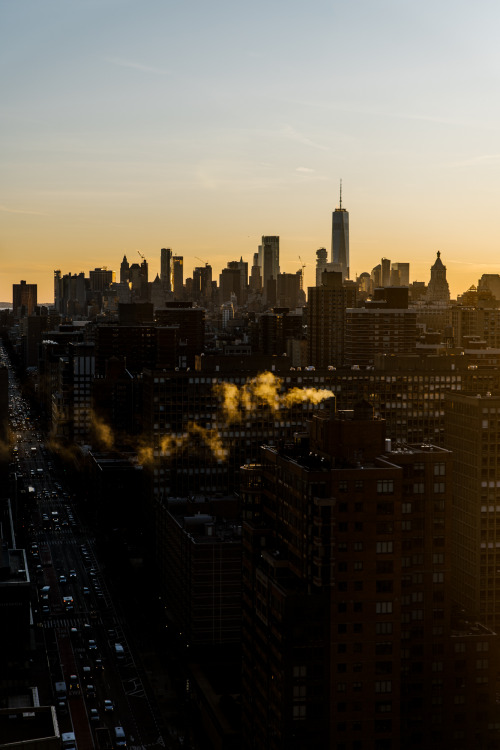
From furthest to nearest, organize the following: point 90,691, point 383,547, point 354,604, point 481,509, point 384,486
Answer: point 90,691 < point 481,509 < point 384,486 < point 383,547 < point 354,604

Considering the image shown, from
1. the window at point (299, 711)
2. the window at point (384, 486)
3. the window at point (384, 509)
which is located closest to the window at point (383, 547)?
the window at point (384, 509)

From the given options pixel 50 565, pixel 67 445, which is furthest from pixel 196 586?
pixel 67 445

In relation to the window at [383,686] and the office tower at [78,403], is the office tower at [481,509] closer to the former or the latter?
the window at [383,686]

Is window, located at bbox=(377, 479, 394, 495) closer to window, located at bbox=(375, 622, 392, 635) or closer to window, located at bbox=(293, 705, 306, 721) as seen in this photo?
window, located at bbox=(375, 622, 392, 635)

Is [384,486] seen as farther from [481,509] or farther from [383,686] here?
[481,509]

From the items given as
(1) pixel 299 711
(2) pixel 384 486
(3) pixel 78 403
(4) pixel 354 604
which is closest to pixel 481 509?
(2) pixel 384 486

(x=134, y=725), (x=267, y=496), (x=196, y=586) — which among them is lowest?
(x=134, y=725)

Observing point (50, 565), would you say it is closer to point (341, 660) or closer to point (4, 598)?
point (4, 598)
